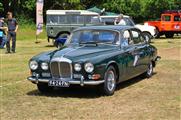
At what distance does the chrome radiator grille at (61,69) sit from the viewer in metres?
10.3

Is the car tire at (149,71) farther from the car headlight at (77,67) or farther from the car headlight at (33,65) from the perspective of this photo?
the car headlight at (33,65)

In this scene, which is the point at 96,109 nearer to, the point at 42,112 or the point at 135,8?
the point at 42,112

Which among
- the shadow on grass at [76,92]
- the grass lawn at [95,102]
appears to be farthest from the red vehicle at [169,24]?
the shadow on grass at [76,92]

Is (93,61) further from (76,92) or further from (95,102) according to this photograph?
(76,92)

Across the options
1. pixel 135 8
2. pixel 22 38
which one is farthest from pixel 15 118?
pixel 135 8

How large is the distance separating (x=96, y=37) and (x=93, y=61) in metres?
1.55

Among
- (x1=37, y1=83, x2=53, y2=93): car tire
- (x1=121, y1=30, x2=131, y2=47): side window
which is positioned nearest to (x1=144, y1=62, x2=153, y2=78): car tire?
(x1=121, y1=30, x2=131, y2=47): side window

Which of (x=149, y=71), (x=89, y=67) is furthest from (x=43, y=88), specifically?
(x=149, y=71)

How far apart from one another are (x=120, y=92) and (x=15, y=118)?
320 centimetres

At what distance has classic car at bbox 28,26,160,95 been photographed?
10.2 m

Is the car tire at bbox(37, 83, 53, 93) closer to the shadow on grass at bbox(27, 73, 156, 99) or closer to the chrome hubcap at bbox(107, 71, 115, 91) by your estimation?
the shadow on grass at bbox(27, 73, 156, 99)

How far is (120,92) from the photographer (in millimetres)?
11031

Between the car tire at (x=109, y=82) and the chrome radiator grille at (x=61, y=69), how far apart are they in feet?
2.37

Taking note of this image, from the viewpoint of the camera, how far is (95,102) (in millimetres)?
9859
